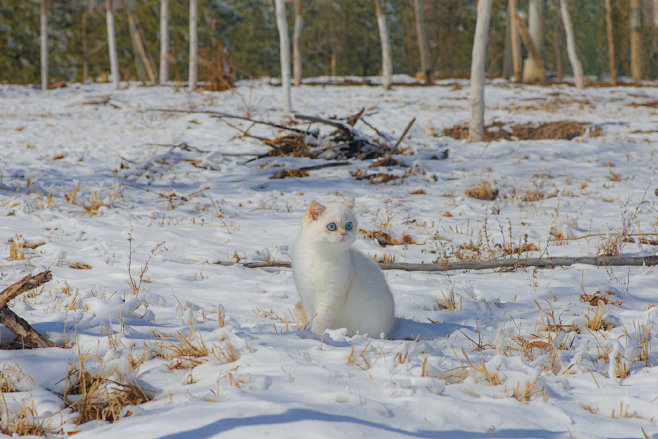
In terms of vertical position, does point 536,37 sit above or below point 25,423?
above

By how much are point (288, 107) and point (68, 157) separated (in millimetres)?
7840

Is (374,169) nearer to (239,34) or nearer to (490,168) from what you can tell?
(490,168)

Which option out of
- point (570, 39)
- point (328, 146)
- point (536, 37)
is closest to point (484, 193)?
point (328, 146)

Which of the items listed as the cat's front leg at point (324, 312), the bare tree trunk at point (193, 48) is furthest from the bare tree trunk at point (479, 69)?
the bare tree trunk at point (193, 48)

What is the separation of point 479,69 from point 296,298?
881 centimetres

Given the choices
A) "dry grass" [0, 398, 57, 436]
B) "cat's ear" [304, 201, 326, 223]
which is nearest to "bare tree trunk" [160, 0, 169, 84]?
"cat's ear" [304, 201, 326, 223]

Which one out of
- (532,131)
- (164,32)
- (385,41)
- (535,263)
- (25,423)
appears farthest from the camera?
(164,32)

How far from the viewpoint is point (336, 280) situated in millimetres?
3314

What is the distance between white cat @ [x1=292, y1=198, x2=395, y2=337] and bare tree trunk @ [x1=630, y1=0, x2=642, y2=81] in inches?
1351

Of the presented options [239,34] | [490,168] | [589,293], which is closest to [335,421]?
[589,293]

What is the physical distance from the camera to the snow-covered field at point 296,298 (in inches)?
80.3

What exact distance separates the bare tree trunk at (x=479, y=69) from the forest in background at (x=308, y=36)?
93.1ft

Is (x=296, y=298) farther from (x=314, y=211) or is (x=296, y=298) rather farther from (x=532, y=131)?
(x=532, y=131)

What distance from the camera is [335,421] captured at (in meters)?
1.87
